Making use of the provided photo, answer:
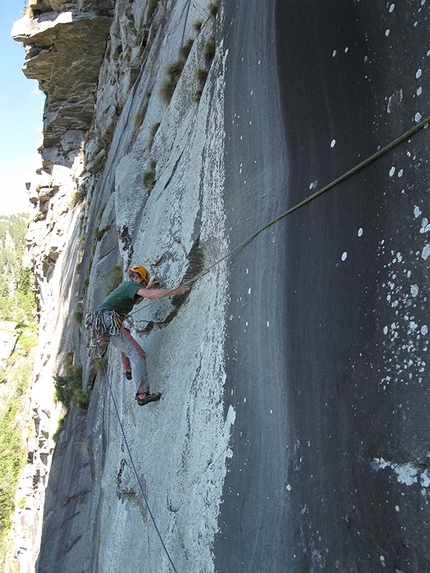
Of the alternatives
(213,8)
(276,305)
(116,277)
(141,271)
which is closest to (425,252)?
(276,305)

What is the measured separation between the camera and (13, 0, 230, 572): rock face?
17.2 ft

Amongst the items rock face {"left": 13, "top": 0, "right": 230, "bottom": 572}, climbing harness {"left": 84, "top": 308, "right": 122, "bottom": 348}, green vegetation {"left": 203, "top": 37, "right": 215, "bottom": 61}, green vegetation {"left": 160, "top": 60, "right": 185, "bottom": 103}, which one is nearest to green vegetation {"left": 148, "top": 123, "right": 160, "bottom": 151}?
rock face {"left": 13, "top": 0, "right": 230, "bottom": 572}

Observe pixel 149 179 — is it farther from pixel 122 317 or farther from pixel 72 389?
pixel 72 389

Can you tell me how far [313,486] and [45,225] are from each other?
869 inches

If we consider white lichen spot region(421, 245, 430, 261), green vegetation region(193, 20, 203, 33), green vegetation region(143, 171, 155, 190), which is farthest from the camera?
green vegetation region(143, 171, 155, 190)

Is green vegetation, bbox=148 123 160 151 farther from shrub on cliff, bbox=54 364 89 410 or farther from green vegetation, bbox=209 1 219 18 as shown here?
shrub on cliff, bbox=54 364 89 410

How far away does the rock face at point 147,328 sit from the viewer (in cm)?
523

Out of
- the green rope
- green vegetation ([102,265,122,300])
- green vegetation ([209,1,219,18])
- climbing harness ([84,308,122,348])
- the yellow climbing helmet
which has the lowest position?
the green rope

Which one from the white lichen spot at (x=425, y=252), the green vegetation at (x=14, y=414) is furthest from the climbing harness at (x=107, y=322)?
the green vegetation at (x=14, y=414)

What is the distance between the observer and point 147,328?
710cm

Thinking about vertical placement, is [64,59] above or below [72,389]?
above

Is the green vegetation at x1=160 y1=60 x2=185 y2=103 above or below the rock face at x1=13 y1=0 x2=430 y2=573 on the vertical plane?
above

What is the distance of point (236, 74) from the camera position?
5223 mm

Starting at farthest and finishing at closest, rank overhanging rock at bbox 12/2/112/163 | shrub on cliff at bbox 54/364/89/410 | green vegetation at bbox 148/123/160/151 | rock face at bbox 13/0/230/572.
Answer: overhanging rock at bbox 12/2/112/163 < shrub on cliff at bbox 54/364/89/410 < green vegetation at bbox 148/123/160/151 < rock face at bbox 13/0/230/572
